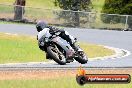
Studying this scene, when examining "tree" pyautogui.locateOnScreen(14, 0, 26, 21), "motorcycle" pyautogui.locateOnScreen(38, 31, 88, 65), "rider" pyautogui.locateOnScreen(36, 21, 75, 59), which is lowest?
"tree" pyautogui.locateOnScreen(14, 0, 26, 21)

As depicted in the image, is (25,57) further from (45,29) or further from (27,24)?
(27,24)

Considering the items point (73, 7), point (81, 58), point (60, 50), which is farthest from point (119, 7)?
point (60, 50)

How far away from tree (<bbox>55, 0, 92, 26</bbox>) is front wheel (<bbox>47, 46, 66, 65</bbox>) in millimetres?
41870

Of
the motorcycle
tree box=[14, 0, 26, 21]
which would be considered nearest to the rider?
the motorcycle

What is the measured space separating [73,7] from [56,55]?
1872 inches

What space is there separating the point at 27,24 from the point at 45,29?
41.1 metres

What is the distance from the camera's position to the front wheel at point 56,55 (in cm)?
890

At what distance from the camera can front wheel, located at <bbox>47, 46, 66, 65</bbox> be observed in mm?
8898

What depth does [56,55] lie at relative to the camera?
8.98 metres

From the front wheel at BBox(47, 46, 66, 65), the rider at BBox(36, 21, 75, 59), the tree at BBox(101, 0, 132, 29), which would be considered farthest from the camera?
the tree at BBox(101, 0, 132, 29)

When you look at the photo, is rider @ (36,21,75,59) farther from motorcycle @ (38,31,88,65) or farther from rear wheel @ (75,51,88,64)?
rear wheel @ (75,51,88,64)

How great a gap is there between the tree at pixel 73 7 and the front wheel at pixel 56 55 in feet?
137

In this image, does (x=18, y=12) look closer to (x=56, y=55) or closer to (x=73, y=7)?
(x=73, y=7)

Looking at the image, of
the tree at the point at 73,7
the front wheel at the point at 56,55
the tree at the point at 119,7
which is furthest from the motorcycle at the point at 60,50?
the tree at the point at 119,7
